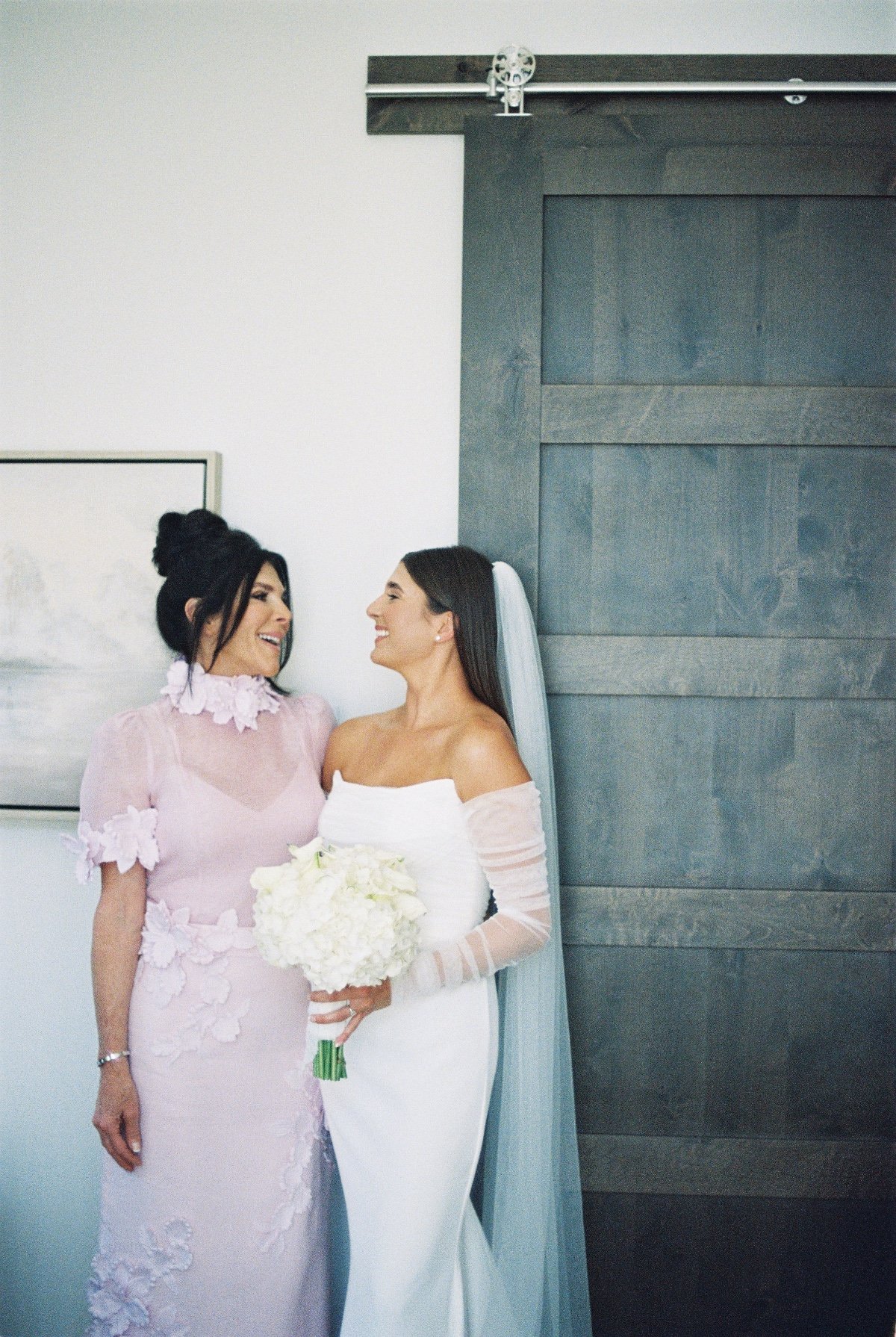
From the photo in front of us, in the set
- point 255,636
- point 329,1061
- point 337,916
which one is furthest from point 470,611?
point 329,1061

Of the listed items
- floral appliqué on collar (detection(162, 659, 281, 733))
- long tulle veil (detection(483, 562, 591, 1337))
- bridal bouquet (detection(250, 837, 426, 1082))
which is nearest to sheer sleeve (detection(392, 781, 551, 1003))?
bridal bouquet (detection(250, 837, 426, 1082))

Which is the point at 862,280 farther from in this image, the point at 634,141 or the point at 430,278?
the point at 430,278

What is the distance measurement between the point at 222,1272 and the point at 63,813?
112 centimetres

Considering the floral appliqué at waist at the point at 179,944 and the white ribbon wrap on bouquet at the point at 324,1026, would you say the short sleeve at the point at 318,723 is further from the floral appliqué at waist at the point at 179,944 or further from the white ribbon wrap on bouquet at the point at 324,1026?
the white ribbon wrap on bouquet at the point at 324,1026

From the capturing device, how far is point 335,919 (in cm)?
157

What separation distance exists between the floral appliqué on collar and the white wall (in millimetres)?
337

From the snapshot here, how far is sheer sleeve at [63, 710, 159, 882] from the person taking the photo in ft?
6.23

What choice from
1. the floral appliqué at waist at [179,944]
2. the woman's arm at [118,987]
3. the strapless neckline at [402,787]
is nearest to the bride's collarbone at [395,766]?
the strapless neckline at [402,787]

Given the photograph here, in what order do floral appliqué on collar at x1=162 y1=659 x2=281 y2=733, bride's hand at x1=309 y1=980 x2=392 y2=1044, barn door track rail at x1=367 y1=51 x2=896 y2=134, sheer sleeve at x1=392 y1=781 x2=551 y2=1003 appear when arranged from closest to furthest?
bride's hand at x1=309 y1=980 x2=392 y2=1044, sheer sleeve at x1=392 y1=781 x2=551 y2=1003, floral appliqué on collar at x1=162 y1=659 x2=281 y2=733, barn door track rail at x1=367 y1=51 x2=896 y2=134

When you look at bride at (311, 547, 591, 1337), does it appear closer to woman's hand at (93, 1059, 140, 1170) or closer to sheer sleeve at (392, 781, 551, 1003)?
sheer sleeve at (392, 781, 551, 1003)

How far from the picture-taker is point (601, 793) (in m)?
2.27

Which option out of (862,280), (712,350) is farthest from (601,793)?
(862,280)

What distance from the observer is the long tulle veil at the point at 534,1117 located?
1980 millimetres

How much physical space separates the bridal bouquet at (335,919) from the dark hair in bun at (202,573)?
61 cm
